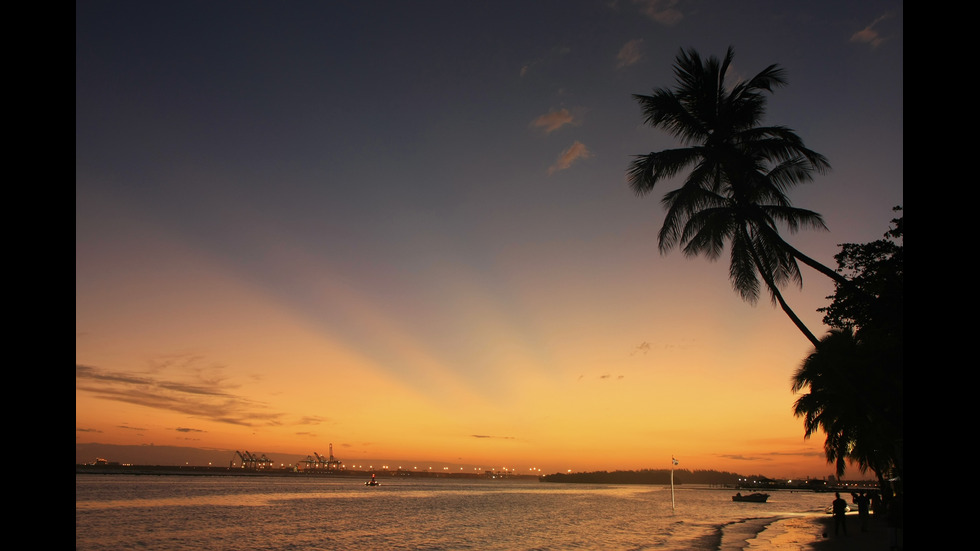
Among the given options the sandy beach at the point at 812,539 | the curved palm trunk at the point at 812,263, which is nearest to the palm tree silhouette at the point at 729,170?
the curved palm trunk at the point at 812,263

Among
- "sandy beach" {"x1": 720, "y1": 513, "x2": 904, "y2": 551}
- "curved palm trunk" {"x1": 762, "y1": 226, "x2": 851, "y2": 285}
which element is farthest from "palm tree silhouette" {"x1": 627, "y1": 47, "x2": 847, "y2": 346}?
"sandy beach" {"x1": 720, "y1": 513, "x2": 904, "y2": 551}

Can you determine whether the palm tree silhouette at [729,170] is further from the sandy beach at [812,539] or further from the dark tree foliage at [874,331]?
the sandy beach at [812,539]

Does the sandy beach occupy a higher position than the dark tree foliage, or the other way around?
the dark tree foliage

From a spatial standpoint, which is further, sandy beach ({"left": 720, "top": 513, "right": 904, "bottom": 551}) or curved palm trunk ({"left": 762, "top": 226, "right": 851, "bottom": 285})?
sandy beach ({"left": 720, "top": 513, "right": 904, "bottom": 551})

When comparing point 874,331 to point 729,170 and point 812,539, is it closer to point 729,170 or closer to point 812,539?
point 729,170

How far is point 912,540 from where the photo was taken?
79.3 inches

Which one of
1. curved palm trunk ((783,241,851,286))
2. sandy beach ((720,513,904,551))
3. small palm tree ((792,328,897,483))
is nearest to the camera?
curved palm trunk ((783,241,851,286))

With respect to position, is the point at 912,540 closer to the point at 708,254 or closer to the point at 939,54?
the point at 939,54

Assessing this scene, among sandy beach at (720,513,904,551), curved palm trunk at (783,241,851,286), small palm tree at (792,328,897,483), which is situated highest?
curved palm trunk at (783,241,851,286)

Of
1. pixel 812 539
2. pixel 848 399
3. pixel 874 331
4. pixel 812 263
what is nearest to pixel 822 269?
pixel 812 263

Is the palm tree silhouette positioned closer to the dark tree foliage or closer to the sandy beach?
the dark tree foliage

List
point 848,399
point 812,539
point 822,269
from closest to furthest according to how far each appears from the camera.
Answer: point 822,269
point 848,399
point 812,539
